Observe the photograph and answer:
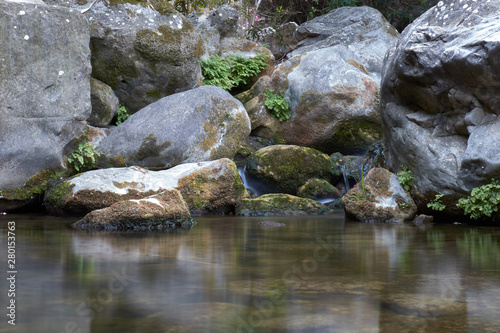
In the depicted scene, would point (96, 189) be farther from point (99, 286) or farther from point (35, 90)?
point (99, 286)

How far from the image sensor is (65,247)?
5.30 metres

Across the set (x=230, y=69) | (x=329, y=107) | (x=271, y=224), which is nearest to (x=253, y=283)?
(x=271, y=224)

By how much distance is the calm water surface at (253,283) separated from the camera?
2742 millimetres

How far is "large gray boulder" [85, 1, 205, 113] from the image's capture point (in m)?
12.1

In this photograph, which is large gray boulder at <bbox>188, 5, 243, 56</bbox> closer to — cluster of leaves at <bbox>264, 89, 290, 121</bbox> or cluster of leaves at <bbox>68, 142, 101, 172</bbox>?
cluster of leaves at <bbox>264, 89, 290, 121</bbox>

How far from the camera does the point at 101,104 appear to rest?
38.9 ft

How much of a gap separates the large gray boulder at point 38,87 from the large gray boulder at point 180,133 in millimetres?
918

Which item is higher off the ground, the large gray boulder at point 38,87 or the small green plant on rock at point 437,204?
the large gray boulder at point 38,87

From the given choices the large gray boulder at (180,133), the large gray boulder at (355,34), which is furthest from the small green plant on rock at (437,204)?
the large gray boulder at (355,34)

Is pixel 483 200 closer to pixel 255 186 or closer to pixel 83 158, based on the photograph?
pixel 255 186

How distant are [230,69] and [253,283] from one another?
41.2 ft

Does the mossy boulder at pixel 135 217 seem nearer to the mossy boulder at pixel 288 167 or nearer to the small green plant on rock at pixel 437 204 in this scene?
the small green plant on rock at pixel 437 204

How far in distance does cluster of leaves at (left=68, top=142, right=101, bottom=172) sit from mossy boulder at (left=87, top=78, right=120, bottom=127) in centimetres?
199

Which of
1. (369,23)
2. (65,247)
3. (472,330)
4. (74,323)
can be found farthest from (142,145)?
(369,23)
